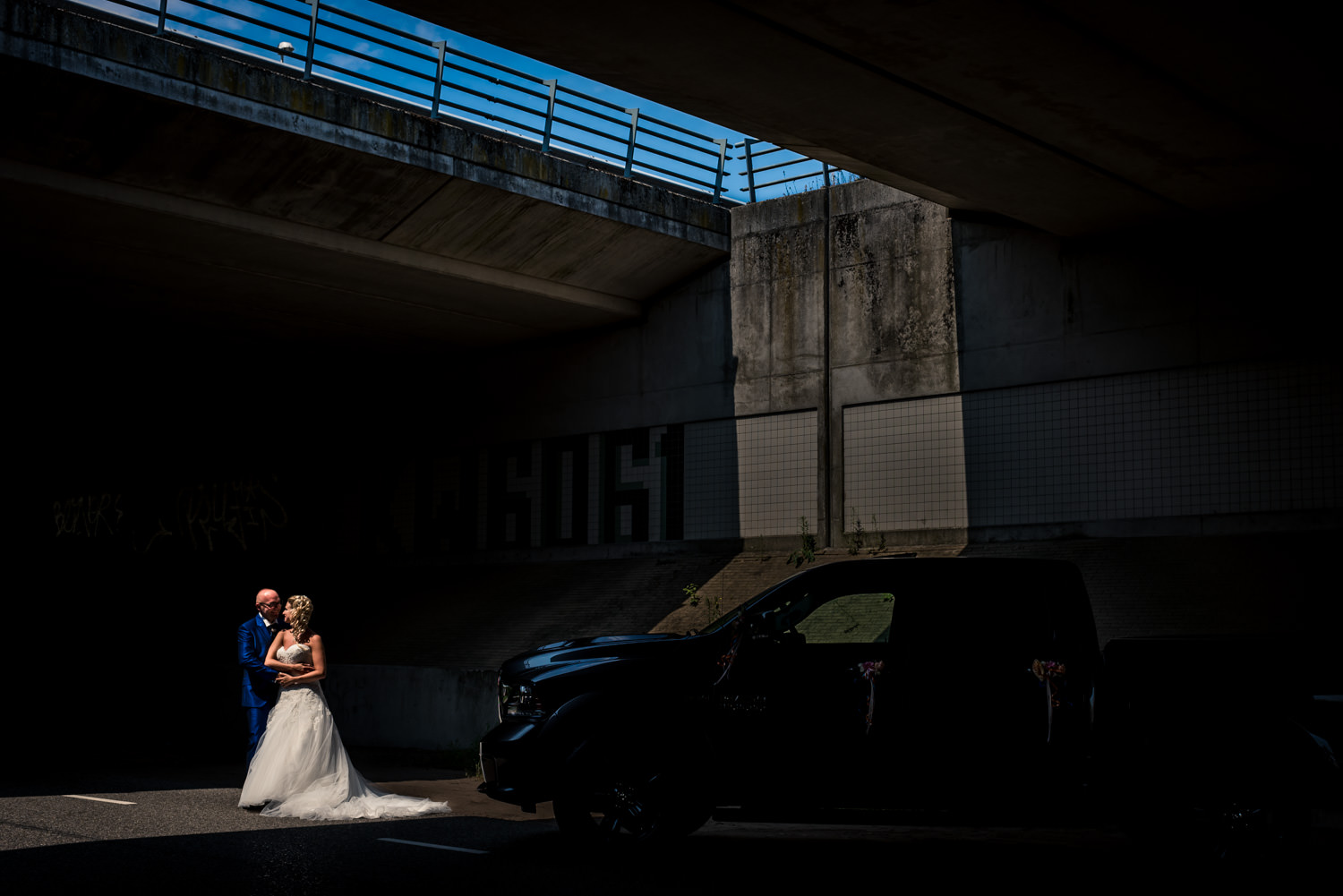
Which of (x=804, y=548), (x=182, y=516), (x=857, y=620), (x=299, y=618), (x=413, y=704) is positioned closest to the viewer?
(x=857, y=620)

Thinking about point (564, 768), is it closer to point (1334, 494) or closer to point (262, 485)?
point (1334, 494)

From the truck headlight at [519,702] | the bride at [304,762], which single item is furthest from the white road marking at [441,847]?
the bride at [304,762]

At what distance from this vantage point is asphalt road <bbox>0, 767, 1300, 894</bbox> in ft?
23.0

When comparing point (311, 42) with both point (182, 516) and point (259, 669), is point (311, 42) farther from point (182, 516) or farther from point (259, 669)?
point (182, 516)

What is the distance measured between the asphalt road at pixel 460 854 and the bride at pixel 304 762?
248mm

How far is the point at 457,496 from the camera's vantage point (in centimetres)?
2344

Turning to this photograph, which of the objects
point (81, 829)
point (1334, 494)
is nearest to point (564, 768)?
point (81, 829)

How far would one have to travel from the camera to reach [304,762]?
10250mm

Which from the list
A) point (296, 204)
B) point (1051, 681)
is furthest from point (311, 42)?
point (1051, 681)

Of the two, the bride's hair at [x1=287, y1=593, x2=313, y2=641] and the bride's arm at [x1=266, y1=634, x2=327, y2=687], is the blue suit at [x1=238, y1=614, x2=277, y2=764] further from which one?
the bride's hair at [x1=287, y1=593, x2=313, y2=641]

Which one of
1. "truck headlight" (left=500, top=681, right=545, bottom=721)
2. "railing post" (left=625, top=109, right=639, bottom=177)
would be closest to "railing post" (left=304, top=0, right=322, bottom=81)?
"railing post" (left=625, top=109, right=639, bottom=177)

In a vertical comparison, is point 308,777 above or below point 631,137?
below

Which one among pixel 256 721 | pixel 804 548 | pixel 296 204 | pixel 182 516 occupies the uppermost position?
pixel 296 204

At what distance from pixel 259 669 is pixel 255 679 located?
145mm
